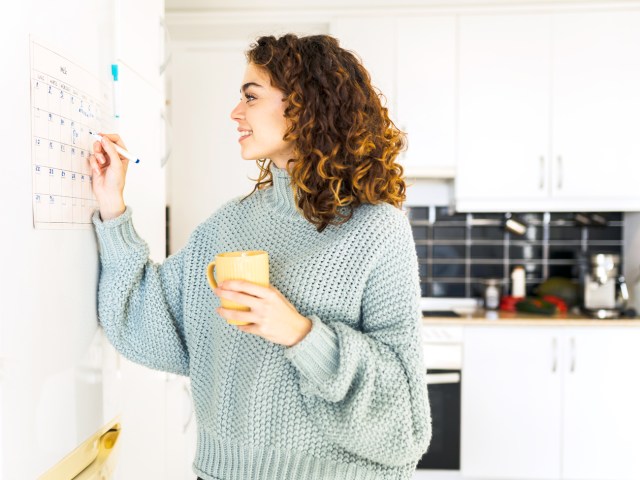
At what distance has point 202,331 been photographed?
3.72 feet

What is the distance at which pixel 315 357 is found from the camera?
3.03 feet

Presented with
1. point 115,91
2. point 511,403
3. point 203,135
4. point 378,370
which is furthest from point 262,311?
point 203,135

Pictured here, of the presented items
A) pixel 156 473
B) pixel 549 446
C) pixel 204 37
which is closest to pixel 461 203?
pixel 549 446

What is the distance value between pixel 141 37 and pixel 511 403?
220cm

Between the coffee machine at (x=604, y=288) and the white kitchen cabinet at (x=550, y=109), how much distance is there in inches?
10.6

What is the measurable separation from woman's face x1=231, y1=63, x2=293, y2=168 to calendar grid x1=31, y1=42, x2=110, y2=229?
0.26m

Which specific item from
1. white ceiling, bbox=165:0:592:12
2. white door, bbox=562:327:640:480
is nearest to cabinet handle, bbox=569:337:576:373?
white door, bbox=562:327:640:480

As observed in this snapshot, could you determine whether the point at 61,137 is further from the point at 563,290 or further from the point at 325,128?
the point at 563,290

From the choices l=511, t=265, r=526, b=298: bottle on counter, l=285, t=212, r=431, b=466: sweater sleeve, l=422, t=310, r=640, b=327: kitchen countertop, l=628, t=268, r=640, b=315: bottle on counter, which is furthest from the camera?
l=511, t=265, r=526, b=298: bottle on counter

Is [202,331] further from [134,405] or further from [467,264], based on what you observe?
[467,264]

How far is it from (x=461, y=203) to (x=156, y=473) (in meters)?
1.86

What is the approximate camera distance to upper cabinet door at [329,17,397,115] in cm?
272

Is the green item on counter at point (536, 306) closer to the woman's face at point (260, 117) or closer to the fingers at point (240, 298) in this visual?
the woman's face at point (260, 117)

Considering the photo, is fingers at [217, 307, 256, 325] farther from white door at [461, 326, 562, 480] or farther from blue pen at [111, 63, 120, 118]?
white door at [461, 326, 562, 480]
